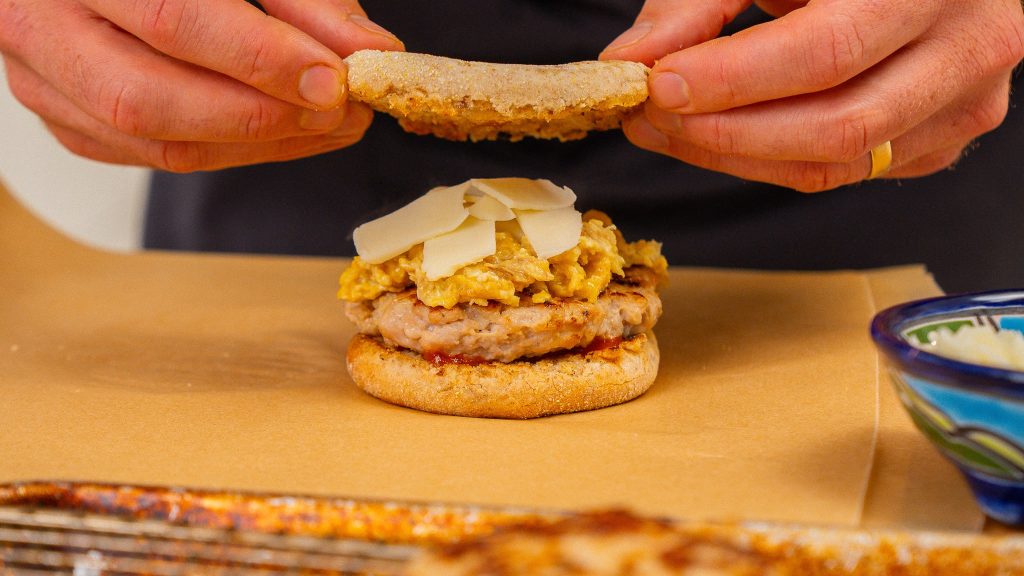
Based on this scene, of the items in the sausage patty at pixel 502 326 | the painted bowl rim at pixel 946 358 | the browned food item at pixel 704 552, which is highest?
the sausage patty at pixel 502 326

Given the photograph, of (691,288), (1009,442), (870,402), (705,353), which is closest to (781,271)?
(691,288)

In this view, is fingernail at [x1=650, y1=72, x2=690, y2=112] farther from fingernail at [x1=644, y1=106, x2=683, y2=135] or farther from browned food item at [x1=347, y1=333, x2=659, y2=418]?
browned food item at [x1=347, y1=333, x2=659, y2=418]

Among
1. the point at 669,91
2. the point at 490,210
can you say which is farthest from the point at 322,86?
the point at 669,91

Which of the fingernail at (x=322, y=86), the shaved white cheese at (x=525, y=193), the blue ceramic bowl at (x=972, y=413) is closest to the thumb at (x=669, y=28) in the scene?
the shaved white cheese at (x=525, y=193)

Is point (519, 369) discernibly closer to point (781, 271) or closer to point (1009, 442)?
point (1009, 442)

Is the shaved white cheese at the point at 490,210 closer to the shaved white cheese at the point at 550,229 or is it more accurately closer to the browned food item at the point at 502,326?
the shaved white cheese at the point at 550,229

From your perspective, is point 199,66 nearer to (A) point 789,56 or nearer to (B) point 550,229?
(B) point 550,229

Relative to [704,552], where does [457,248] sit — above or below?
above
